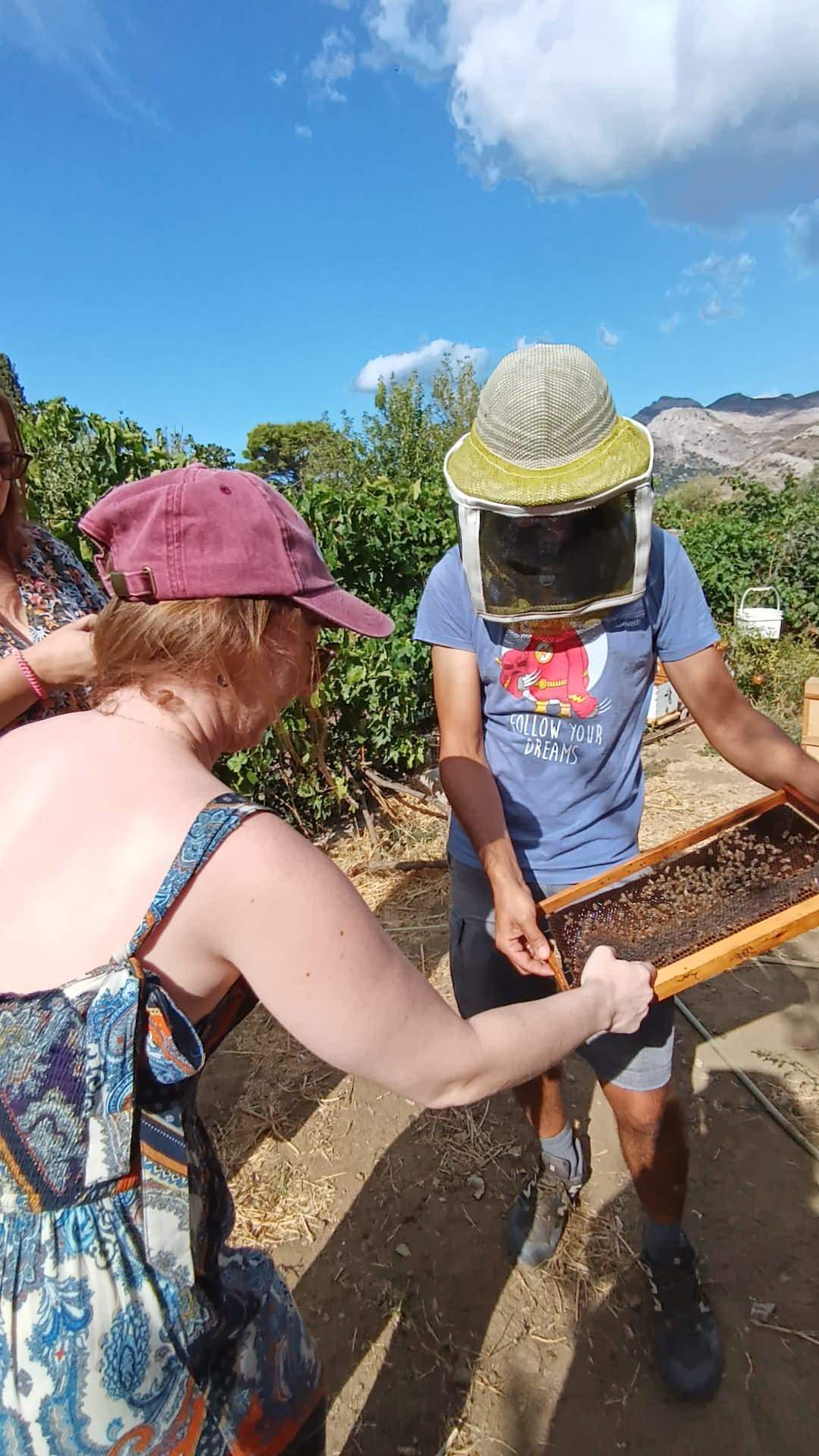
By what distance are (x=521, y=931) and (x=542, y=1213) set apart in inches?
52.3

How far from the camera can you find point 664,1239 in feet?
7.92

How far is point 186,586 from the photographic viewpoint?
50.4 inches

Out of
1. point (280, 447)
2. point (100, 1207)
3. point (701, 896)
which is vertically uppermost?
point (280, 447)

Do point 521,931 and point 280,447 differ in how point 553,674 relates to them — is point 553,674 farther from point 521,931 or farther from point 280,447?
point 280,447

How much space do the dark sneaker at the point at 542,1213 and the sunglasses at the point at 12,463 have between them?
295cm

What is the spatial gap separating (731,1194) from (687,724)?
659 centimetres

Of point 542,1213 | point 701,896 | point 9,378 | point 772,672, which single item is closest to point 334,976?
point 701,896

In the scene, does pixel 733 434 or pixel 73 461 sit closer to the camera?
pixel 73 461

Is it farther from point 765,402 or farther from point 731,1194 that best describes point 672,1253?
point 765,402

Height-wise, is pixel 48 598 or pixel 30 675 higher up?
pixel 48 598

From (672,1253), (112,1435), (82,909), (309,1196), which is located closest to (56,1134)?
(82,909)

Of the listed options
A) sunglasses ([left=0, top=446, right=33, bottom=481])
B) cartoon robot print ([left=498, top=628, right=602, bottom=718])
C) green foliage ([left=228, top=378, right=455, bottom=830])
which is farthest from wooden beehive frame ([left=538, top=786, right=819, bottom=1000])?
green foliage ([left=228, top=378, right=455, bottom=830])

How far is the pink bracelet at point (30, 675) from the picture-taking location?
83.9 inches

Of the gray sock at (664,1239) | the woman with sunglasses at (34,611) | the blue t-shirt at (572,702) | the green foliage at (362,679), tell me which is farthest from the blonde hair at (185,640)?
the green foliage at (362,679)
